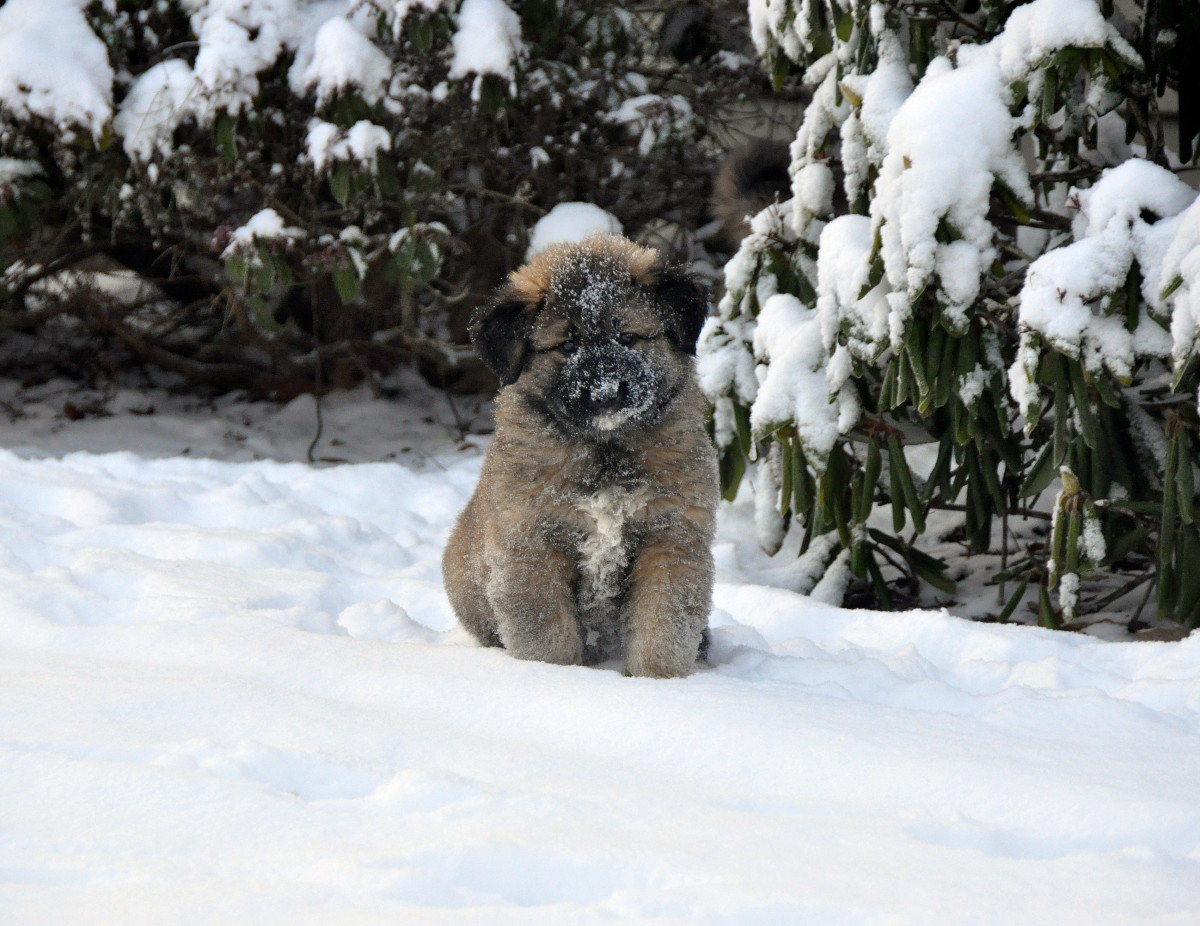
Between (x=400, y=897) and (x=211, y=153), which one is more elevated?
(x=211, y=153)

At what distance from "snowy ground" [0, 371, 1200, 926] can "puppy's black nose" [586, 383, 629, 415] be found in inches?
27.1

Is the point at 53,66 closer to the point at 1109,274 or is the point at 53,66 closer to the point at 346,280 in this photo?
the point at 346,280

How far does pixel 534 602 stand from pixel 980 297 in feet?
6.12

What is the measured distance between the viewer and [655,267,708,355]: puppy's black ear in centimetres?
335

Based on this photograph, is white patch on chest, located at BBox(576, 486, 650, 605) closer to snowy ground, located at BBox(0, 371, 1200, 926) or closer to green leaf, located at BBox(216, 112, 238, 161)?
snowy ground, located at BBox(0, 371, 1200, 926)

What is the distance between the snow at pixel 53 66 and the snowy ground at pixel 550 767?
2698 mm

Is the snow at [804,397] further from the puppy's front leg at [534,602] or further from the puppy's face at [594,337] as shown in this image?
the puppy's front leg at [534,602]

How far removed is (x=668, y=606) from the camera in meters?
3.09

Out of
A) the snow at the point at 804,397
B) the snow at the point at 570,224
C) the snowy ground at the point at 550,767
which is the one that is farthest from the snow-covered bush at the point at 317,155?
the snowy ground at the point at 550,767

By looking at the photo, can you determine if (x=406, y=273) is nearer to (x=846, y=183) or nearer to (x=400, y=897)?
(x=846, y=183)

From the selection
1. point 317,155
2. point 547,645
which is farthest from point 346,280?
point 547,645

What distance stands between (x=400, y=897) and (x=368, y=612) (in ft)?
7.03

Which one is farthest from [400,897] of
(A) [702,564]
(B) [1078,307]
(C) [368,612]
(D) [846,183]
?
(D) [846,183]

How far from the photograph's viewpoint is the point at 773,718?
2.52m
